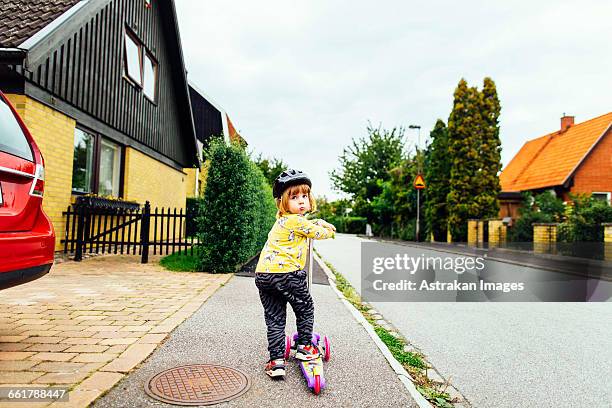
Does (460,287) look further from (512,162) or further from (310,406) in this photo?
(512,162)

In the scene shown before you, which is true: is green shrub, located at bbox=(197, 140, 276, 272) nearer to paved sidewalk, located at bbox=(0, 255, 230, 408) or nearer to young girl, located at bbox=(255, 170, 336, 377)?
paved sidewalk, located at bbox=(0, 255, 230, 408)

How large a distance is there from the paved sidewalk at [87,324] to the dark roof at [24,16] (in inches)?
155

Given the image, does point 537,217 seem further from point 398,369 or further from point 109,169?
point 398,369

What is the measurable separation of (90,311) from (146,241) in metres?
5.05

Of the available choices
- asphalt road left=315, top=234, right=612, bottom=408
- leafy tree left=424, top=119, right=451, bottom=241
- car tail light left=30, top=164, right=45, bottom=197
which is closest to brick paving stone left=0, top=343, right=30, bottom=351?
car tail light left=30, top=164, right=45, bottom=197

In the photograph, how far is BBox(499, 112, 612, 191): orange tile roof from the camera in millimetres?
26141

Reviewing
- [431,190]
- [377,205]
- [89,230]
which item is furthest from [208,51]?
[377,205]

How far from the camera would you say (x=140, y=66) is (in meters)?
13.3

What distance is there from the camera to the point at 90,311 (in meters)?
4.83

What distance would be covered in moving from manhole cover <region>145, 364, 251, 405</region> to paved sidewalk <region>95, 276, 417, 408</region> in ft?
0.20

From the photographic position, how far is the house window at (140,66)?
1226 cm

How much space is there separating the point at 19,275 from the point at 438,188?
24.7 m

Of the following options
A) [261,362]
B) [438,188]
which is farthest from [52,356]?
[438,188]

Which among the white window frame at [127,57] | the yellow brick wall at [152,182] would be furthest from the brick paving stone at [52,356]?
the white window frame at [127,57]
